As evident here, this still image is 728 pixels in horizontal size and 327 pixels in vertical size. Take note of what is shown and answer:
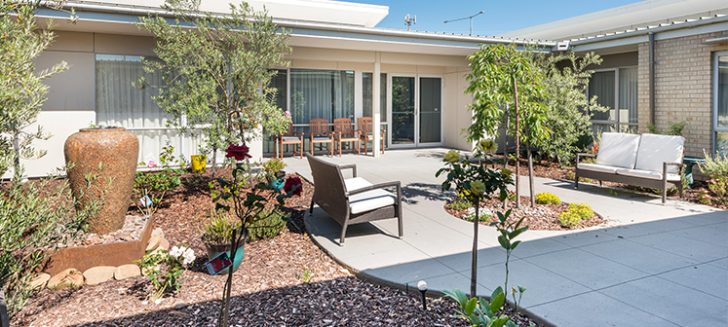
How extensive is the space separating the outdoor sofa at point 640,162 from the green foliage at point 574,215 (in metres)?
1.79

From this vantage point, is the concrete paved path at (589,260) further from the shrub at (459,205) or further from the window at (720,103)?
the window at (720,103)

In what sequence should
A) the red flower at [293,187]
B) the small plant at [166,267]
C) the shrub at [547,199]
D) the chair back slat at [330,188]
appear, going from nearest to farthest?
the red flower at [293,187] → the small plant at [166,267] → the chair back slat at [330,188] → the shrub at [547,199]

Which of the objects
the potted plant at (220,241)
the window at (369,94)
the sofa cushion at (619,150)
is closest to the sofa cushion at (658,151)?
the sofa cushion at (619,150)

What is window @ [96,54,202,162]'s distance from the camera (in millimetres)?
9961

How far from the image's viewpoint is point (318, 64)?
1366cm

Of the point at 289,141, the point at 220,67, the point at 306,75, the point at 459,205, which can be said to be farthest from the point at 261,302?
the point at 306,75

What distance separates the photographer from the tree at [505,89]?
6.82 m

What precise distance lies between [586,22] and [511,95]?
512 inches

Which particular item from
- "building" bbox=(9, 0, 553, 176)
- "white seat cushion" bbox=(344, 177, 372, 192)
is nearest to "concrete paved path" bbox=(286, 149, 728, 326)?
"white seat cushion" bbox=(344, 177, 372, 192)

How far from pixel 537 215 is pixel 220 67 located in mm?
5259

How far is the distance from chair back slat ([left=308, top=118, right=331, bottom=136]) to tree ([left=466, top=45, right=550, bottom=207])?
7.12 m

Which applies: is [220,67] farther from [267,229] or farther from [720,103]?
[720,103]

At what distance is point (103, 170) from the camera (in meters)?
4.77

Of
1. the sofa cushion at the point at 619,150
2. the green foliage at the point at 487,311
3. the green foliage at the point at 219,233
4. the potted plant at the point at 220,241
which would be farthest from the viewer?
the sofa cushion at the point at 619,150
